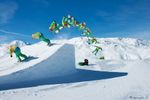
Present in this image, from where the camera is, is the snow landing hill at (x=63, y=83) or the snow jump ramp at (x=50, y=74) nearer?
the snow landing hill at (x=63, y=83)

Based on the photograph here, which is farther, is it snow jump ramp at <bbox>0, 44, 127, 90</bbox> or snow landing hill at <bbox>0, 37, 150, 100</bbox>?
snow jump ramp at <bbox>0, 44, 127, 90</bbox>

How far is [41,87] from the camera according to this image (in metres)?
13.6

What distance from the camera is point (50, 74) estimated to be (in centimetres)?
1608

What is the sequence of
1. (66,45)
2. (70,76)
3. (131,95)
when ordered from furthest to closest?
1. (66,45)
2. (70,76)
3. (131,95)

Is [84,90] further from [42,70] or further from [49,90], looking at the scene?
[42,70]

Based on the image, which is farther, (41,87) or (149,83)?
(41,87)

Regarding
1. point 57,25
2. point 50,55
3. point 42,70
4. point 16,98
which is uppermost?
point 57,25

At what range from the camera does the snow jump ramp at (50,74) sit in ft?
46.6

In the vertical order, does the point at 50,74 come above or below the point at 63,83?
above

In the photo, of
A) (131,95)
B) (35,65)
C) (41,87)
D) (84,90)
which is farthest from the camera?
(35,65)

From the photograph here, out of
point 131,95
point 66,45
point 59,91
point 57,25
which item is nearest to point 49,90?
point 59,91

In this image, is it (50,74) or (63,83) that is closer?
(63,83)

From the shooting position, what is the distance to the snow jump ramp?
14219 millimetres

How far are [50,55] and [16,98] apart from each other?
20.4 ft
